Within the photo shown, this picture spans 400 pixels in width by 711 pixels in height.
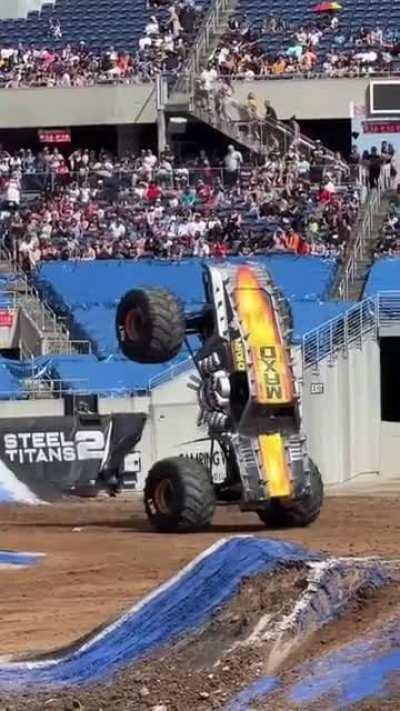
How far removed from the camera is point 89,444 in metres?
23.6

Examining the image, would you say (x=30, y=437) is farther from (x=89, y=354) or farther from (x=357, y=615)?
(x=357, y=615)

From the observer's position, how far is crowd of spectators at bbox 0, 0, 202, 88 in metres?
40.5

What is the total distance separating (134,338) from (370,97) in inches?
878

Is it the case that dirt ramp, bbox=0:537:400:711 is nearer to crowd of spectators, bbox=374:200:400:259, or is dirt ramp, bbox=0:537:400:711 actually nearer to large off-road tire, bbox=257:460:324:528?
large off-road tire, bbox=257:460:324:528

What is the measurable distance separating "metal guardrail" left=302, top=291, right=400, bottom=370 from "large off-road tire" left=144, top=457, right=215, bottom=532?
10068mm

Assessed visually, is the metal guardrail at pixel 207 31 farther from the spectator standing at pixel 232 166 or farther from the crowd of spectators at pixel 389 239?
the crowd of spectators at pixel 389 239

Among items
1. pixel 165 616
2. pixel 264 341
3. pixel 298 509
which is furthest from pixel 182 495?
pixel 165 616

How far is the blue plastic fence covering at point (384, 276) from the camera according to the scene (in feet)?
103

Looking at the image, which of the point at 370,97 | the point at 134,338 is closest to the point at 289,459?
the point at 134,338

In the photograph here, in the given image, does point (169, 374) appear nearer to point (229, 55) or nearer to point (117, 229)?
point (117, 229)

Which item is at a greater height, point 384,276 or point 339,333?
point 384,276

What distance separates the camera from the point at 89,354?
29750 millimetres

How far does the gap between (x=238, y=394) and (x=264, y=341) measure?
632mm

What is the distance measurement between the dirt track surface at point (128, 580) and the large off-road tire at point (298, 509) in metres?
0.16
